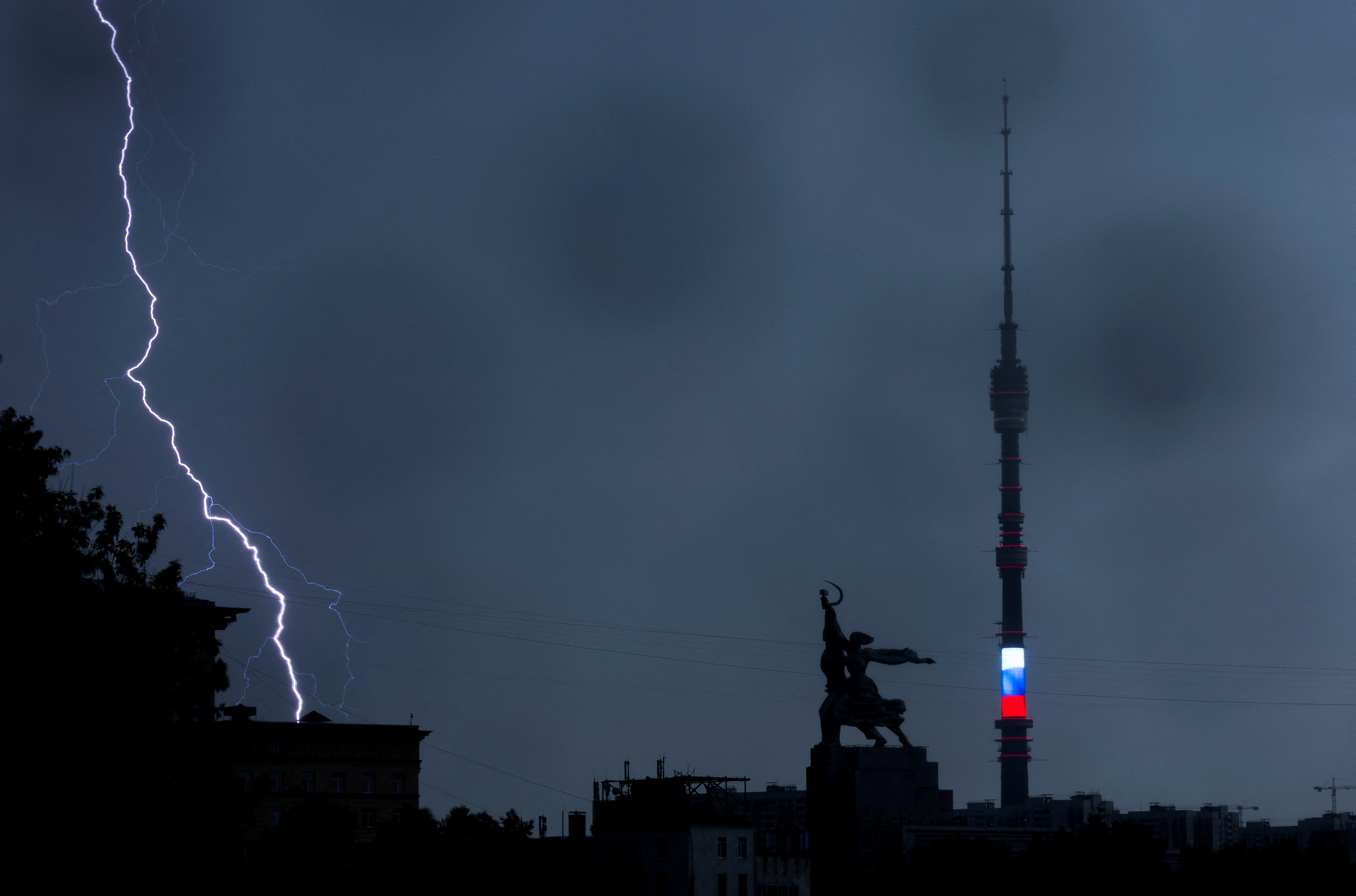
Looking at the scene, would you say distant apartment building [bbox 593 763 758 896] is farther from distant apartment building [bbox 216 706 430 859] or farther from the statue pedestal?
the statue pedestal

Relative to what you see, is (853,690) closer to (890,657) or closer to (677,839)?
(890,657)

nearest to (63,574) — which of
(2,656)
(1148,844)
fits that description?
(2,656)

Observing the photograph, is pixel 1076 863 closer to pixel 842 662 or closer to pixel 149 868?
pixel 842 662

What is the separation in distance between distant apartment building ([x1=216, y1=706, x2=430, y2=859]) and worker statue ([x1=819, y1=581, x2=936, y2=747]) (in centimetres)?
4349

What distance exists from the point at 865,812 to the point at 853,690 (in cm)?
399

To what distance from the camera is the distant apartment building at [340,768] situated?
96.2 m

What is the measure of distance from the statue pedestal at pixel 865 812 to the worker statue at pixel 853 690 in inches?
24.0

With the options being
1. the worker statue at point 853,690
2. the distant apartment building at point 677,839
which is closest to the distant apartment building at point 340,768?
the distant apartment building at point 677,839

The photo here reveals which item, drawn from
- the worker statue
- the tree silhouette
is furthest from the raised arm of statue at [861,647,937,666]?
the tree silhouette

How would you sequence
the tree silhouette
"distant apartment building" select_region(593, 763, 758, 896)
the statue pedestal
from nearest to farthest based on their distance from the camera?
the tree silhouette
the statue pedestal
"distant apartment building" select_region(593, 763, 758, 896)

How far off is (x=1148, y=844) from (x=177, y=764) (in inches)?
1309

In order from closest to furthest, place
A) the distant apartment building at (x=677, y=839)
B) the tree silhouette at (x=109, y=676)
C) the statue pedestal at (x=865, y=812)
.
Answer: the tree silhouette at (x=109, y=676) → the statue pedestal at (x=865, y=812) → the distant apartment building at (x=677, y=839)

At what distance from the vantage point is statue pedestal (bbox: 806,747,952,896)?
174 ft

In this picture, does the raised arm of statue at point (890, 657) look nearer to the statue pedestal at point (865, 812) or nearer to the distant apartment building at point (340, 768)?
the statue pedestal at point (865, 812)
